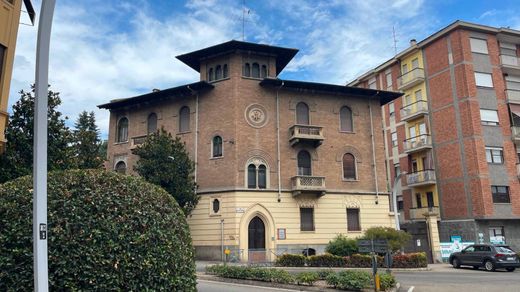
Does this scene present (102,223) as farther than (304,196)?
No

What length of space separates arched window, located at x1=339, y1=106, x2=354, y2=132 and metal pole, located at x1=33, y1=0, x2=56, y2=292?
2961 centimetres

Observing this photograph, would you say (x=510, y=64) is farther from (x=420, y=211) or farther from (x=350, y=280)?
(x=350, y=280)

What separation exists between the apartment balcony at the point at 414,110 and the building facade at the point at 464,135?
0.09 meters

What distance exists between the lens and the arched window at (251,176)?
29.0m

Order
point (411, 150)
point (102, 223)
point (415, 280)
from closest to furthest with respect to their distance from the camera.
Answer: point (102, 223), point (415, 280), point (411, 150)

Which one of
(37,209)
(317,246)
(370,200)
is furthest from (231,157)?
(37,209)

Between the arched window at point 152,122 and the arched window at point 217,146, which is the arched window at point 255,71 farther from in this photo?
the arched window at point 152,122

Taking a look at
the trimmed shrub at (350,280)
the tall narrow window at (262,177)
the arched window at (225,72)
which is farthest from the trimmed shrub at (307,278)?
the arched window at (225,72)

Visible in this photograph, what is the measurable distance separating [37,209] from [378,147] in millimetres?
31127

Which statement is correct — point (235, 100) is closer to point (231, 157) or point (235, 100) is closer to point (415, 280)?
point (231, 157)

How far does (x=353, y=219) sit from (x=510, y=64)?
67.1 ft

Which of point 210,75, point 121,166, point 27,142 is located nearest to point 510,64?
point 210,75

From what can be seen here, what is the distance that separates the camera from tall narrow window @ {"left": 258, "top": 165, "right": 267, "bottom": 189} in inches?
1153

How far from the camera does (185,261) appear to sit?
21.2 ft
